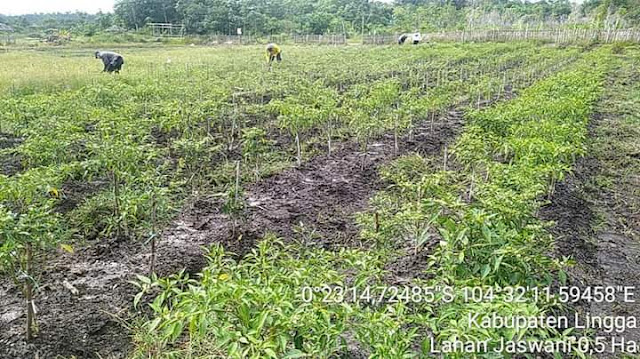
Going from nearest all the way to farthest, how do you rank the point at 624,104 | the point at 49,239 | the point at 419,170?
1. the point at 49,239
2. the point at 419,170
3. the point at 624,104

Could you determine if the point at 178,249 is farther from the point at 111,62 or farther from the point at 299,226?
the point at 111,62

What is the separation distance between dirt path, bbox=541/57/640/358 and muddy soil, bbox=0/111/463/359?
1.57 m

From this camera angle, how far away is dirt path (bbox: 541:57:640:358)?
448 cm

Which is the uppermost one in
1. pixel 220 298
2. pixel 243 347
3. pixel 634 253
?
pixel 220 298

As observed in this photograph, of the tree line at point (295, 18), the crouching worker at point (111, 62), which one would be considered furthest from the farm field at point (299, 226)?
the tree line at point (295, 18)

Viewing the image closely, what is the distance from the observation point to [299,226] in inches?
212

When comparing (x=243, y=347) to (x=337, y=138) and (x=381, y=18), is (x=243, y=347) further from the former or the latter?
(x=381, y=18)

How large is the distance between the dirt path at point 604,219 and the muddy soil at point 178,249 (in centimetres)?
157

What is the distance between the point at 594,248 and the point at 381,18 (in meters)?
65.2

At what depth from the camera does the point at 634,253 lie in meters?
5.04

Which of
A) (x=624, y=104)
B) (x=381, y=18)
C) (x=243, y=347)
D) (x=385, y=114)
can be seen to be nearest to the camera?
(x=243, y=347)

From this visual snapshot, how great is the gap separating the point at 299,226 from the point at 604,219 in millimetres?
3408

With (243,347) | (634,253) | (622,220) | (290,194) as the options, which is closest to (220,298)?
(243,347)

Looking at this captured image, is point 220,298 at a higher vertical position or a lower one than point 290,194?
higher
